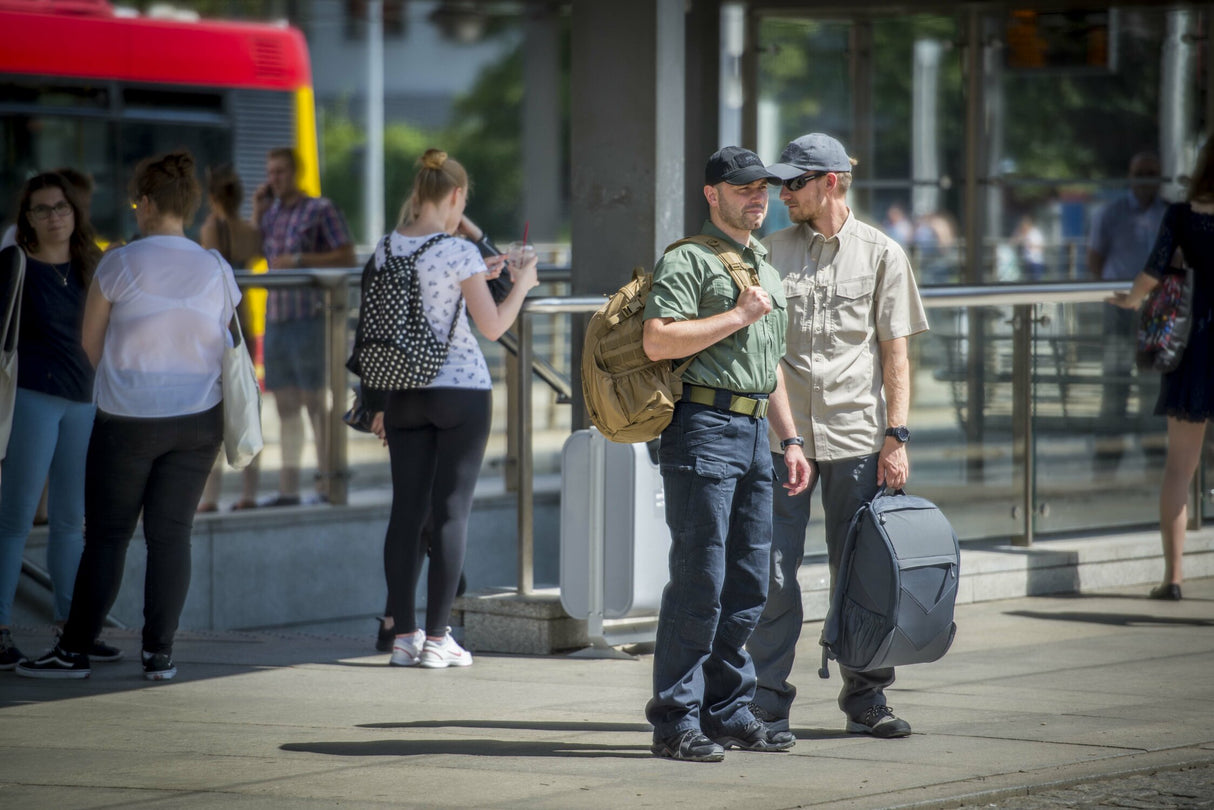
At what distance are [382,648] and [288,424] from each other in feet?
8.26

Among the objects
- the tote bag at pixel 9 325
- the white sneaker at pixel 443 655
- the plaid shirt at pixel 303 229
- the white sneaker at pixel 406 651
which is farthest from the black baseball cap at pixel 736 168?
the plaid shirt at pixel 303 229

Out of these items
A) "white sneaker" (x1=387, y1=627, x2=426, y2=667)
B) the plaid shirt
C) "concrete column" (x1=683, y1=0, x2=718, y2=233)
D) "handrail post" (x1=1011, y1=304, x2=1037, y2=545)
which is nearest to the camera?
"white sneaker" (x1=387, y1=627, x2=426, y2=667)

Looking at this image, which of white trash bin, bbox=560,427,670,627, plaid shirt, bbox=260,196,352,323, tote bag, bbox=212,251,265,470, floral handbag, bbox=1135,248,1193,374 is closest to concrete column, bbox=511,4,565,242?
plaid shirt, bbox=260,196,352,323

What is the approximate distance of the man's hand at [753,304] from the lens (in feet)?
17.6

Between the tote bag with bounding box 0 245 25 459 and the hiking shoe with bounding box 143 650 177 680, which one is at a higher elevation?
the tote bag with bounding box 0 245 25 459

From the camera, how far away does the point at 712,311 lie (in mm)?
5520

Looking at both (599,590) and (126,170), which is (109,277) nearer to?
(599,590)

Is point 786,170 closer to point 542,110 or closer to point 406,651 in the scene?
point 406,651

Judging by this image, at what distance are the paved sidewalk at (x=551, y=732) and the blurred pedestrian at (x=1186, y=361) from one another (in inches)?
28.9

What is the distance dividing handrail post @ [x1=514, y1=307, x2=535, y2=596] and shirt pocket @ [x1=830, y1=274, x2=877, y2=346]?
2124 millimetres

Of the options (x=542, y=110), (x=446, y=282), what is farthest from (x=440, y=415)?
(x=542, y=110)

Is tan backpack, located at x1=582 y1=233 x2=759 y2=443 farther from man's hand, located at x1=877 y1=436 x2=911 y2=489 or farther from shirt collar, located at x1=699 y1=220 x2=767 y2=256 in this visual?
man's hand, located at x1=877 y1=436 x2=911 y2=489

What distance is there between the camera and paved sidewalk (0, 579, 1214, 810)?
5246 millimetres

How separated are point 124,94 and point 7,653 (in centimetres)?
1055
